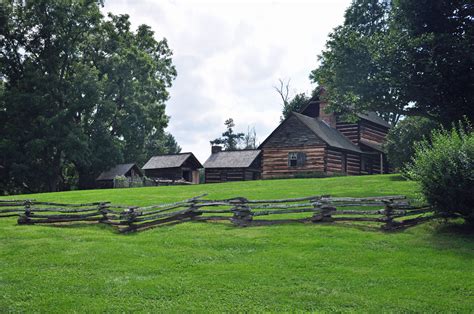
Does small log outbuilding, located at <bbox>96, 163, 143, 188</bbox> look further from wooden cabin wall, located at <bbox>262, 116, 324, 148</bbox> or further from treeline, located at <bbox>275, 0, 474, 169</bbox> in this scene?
treeline, located at <bbox>275, 0, 474, 169</bbox>

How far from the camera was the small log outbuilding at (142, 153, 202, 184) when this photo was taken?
53.1m

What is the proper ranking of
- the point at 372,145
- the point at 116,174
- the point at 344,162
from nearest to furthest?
1. the point at 344,162
2. the point at 372,145
3. the point at 116,174

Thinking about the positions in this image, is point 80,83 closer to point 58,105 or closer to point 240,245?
point 58,105

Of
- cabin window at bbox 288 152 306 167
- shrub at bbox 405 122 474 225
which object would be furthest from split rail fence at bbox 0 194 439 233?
cabin window at bbox 288 152 306 167

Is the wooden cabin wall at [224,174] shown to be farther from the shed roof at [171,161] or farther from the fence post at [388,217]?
the fence post at [388,217]

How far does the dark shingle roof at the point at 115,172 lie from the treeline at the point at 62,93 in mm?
1002

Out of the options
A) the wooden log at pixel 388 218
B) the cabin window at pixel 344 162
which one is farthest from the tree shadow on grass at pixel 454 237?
the cabin window at pixel 344 162

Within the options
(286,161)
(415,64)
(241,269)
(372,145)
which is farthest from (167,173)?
(241,269)

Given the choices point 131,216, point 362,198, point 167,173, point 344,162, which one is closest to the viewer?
point 362,198

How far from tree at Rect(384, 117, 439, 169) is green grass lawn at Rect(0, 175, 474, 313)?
16.7m

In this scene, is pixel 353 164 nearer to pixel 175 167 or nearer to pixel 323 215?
pixel 175 167

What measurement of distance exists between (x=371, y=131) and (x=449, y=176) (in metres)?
35.6

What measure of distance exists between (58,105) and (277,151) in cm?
2538

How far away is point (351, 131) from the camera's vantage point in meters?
46.5
